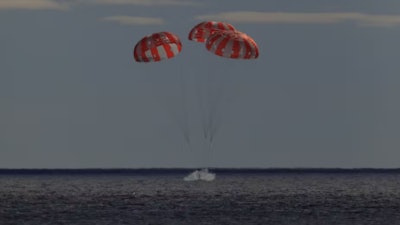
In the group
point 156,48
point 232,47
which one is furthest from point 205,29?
point 232,47

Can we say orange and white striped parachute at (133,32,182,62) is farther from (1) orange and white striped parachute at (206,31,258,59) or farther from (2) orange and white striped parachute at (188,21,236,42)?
(1) orange and white striped parachute at (206,31,258,59)

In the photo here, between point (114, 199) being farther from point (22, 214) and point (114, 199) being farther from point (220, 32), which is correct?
point (220, 32)

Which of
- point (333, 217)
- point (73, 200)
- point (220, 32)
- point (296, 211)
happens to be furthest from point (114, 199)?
point (220, 32)

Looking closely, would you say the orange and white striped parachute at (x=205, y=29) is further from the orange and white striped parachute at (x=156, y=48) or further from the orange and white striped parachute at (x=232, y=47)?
the orange and white striped parachute at (x=232, y=47)

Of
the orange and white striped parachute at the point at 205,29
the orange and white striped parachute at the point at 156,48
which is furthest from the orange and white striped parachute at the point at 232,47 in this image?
the orange and white striped parachute at the point at 205,29

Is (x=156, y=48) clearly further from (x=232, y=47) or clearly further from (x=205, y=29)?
(x=232, y=47)

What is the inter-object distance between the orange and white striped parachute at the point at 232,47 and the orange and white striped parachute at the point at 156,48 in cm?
326

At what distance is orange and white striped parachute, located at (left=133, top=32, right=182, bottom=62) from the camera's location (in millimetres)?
71125

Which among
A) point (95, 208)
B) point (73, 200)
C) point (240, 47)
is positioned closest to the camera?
point (240, 47)

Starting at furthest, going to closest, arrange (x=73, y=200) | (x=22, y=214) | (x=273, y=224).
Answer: (x=73, y=200), (x=22, y=214), (x=273, y=224)

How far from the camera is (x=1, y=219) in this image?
255 feet

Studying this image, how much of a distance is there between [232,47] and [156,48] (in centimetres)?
521

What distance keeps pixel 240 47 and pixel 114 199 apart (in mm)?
41384

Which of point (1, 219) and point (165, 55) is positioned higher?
point (165, 55)
